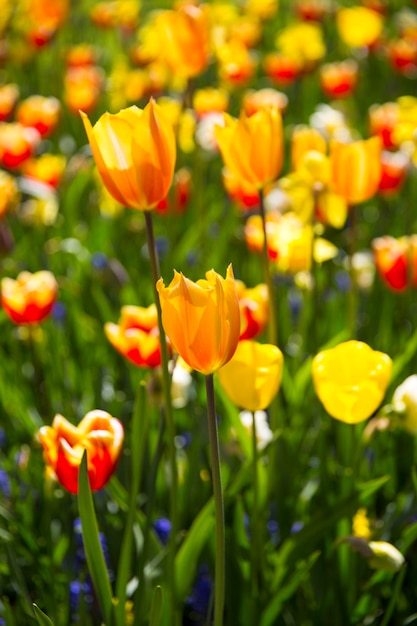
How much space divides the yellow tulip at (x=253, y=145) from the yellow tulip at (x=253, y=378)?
326 millimetres

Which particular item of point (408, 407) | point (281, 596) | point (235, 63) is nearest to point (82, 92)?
point (235, 63)

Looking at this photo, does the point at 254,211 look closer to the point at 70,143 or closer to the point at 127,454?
the point at 127,454

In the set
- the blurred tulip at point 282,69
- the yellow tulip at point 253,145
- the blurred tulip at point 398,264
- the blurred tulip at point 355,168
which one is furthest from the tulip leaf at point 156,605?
the blurred tulip at point 282,69

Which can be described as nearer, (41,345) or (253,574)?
(253,574)

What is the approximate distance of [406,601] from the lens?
4.94ft

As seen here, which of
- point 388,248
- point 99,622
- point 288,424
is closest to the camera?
point 99,622

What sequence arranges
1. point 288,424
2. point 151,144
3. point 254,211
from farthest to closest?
1. point 254,211
2. point 288,424
3. point 151,144

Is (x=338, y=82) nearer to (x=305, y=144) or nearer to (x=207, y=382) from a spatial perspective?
(x=305, y=144)

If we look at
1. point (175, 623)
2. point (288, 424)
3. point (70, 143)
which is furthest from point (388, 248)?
point (70, 143)

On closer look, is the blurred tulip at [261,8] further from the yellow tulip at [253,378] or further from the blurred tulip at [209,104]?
the yellow tulip at [253,378]

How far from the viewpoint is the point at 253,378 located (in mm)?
1166

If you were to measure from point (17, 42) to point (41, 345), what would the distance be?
3022mm

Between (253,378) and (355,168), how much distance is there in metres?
0.56

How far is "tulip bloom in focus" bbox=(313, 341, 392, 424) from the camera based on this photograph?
1185mm
